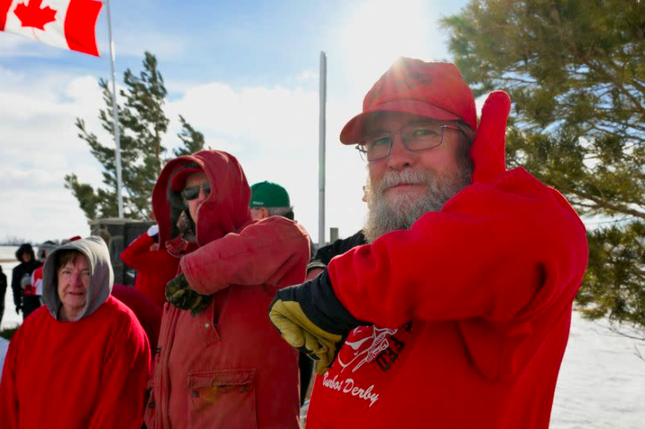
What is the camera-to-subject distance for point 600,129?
3826 millimetres

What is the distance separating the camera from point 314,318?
0.89 m

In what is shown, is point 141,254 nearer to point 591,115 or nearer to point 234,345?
point 234,345

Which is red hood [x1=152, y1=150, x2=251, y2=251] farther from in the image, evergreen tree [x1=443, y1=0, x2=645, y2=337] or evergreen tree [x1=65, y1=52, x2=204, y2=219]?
evergreen tree [x1=65, y1=52, x2=204, y2=219]

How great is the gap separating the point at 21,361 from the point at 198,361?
1.18 meters

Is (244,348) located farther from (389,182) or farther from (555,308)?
(555,308)

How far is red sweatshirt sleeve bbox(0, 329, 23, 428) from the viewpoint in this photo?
2336mm

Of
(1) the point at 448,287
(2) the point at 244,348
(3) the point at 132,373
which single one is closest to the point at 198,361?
(2) the point at 244,348

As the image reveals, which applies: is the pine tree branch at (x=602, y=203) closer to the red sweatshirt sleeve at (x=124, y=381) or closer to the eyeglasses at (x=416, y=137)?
the eyeglasses at (x=416, y=137)

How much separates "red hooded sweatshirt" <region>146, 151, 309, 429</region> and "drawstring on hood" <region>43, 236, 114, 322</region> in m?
0.61

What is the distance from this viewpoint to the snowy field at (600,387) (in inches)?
174

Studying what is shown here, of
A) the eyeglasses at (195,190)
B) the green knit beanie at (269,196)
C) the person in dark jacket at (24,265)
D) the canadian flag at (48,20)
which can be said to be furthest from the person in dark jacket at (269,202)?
the canadian flag at (48,20)

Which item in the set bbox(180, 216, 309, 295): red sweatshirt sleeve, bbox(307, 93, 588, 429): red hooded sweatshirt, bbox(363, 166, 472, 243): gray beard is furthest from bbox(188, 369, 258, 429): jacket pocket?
bbox(363, 166, 472, 243): gray beard

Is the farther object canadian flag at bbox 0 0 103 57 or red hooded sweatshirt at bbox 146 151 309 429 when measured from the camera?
canadian flag at bbox 0 0 103 57

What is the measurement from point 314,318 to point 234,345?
1.10 meters
